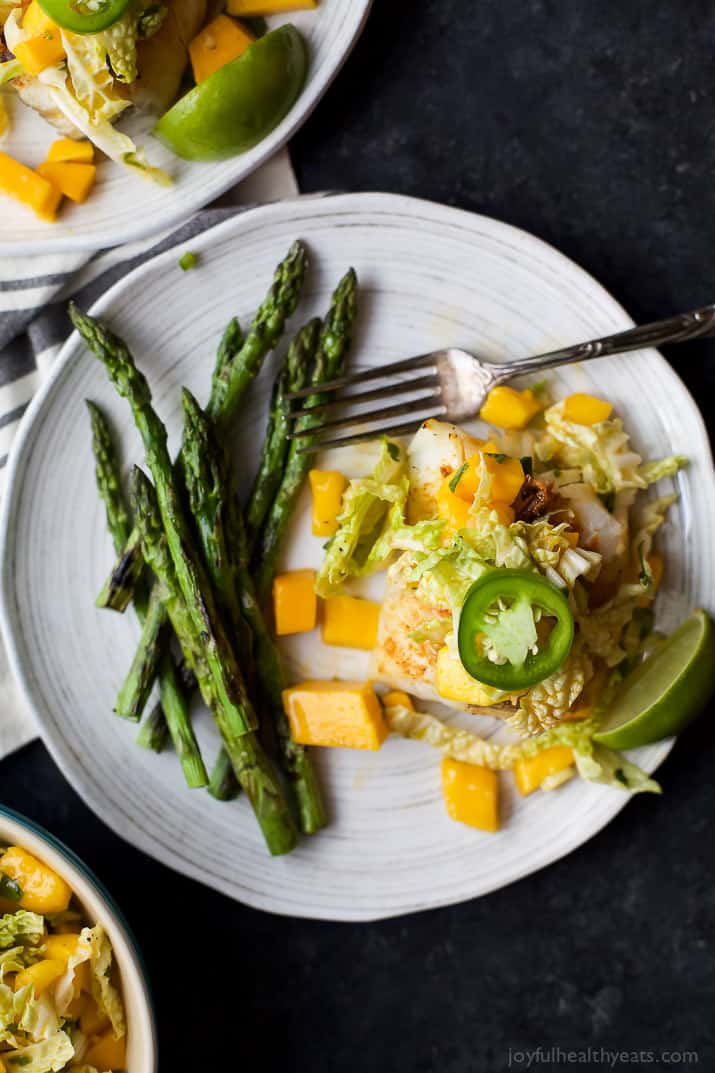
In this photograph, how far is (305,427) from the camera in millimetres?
3852

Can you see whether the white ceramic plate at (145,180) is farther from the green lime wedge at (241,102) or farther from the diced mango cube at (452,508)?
the diced mango cube at (452,508)

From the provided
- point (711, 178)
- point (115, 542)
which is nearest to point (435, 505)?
point (115, 542)

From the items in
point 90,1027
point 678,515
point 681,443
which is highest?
point 681,443

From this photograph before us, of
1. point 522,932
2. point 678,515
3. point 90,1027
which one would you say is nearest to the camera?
point 90,1027

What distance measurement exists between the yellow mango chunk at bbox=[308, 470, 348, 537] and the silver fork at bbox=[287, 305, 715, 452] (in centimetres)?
12

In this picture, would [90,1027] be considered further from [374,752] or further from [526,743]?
[526,743]

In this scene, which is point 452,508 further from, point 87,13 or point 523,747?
point 87,13

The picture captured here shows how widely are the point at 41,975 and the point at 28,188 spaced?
9.60 ft

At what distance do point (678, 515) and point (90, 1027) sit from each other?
2.95 metres

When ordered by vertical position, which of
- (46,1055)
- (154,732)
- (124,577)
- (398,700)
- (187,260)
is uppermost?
(187,260)

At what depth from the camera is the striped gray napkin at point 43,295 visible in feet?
13.0

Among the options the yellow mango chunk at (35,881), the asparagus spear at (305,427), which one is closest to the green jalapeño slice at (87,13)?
the asparagus spear at (305,427)

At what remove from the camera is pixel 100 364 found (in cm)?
388

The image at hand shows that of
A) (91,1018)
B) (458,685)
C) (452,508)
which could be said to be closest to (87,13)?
(452,508)
